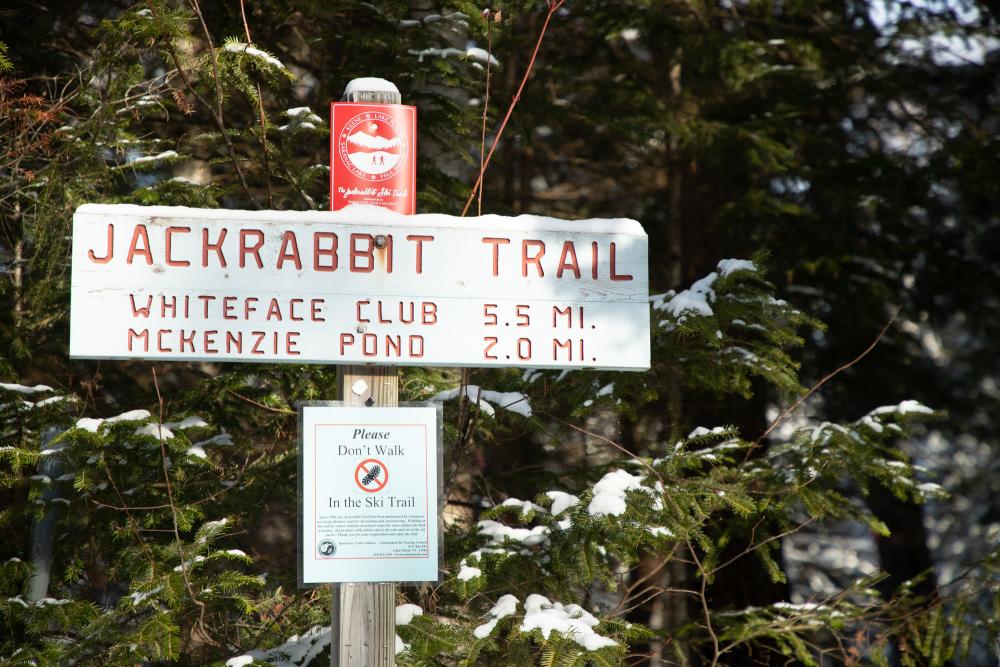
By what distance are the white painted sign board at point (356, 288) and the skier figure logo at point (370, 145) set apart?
0.54ft

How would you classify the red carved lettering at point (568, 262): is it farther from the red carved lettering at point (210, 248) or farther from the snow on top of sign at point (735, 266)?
the snow on top of sign at point (735, 266)

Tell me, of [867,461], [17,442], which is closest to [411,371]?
[17,442]

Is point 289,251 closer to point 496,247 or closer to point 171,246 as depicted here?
point 171,246

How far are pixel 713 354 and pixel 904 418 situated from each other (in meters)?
1.17

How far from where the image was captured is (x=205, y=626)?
4.65m

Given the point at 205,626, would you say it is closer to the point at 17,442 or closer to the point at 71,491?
the point at 71,491

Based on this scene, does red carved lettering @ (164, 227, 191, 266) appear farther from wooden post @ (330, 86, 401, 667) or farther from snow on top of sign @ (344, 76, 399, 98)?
snow on top of sign @ (344, 76, 399, 98)

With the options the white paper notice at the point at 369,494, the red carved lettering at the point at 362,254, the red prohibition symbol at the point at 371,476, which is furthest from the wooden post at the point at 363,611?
the red carved lettering at the point at 362,254

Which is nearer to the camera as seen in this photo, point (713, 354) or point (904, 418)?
point (713, 354)

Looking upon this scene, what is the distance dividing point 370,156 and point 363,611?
4.57 feet

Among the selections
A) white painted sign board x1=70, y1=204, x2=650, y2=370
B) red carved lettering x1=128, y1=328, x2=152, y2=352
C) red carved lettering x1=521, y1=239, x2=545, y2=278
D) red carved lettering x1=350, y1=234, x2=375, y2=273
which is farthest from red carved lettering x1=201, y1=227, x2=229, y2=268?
red carved lettering x1=521, y1=239, x2=545, y2=278

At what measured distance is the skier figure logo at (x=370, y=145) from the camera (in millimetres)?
3281

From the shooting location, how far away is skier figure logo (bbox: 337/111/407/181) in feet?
10.8

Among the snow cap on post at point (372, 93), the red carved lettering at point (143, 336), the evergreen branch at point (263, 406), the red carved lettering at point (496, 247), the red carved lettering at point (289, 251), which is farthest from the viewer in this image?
the evergreen branch at point (263, 406)
